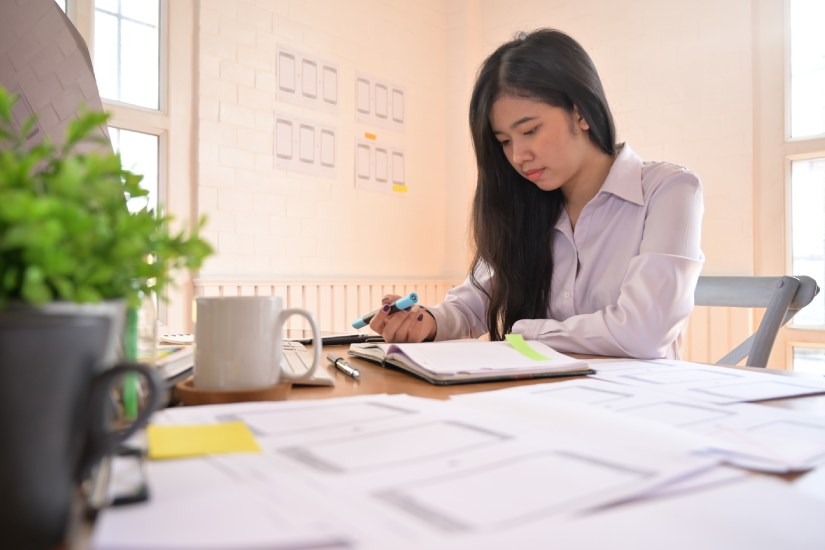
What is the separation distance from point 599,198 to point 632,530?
3.75 ft

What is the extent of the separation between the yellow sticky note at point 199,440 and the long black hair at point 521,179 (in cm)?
101

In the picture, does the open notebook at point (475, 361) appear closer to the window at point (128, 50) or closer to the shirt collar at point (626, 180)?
the shirt collar at point (626, 180)

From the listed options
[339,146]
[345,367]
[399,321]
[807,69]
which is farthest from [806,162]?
[345,367]

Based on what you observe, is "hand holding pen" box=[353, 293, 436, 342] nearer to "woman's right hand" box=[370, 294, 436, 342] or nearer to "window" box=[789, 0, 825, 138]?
"woman's right hand" box=[370, 294, 436, 342]

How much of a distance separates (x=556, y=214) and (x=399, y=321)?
58 centimetres

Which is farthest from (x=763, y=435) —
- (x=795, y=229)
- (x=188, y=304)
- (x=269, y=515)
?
(x=795, y=229)

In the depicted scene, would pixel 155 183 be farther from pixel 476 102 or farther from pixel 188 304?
pixel 476 102

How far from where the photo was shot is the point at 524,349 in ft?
2.89

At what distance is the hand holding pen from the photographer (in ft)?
3.72

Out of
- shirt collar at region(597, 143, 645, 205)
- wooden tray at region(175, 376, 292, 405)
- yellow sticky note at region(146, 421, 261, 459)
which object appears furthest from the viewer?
shirt collar at region(597, 143, 645, 205)

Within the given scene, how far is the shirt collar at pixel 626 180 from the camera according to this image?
128 cm

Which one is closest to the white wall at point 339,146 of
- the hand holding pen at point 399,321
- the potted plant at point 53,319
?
the hand holding pen at point 399,321

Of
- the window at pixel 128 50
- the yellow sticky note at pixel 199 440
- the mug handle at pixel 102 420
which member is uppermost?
the window at pixel 128 50

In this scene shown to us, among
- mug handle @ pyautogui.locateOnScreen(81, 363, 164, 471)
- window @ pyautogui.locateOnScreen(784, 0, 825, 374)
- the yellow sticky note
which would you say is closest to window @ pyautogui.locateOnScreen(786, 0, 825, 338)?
window @ pyautogui.locateOnScreen(784, 0, 825, 374)
